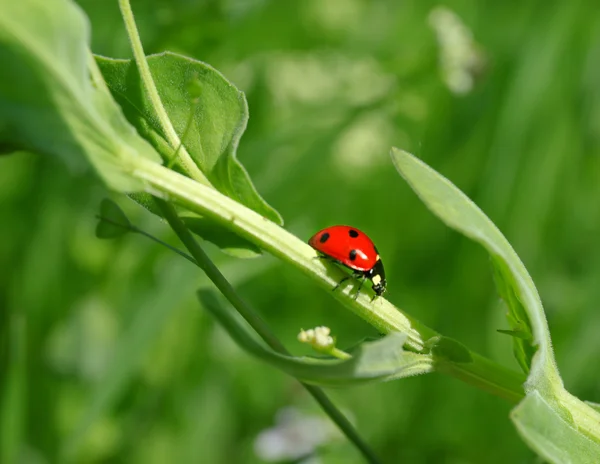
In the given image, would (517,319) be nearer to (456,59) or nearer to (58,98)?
(58,98)

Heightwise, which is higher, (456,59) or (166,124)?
(166,124)

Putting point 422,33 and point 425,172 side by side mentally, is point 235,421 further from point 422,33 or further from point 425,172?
point 422,33

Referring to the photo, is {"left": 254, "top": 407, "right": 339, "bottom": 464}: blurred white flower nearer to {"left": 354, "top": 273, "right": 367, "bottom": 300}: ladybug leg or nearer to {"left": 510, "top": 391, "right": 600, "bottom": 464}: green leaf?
{"left": 354, "top": 273, "right": 367, "bottom": 300}: ladybug leg

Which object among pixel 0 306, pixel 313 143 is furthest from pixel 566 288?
pixel 0 306

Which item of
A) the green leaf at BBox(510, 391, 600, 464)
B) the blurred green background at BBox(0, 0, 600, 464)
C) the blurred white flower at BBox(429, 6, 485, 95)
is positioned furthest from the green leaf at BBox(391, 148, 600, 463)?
the blurred white flower at BBox(429, 6, 485, 95)

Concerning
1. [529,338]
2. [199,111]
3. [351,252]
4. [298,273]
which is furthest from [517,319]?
[298,273]

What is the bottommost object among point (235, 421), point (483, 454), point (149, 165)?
point (235, 421)
